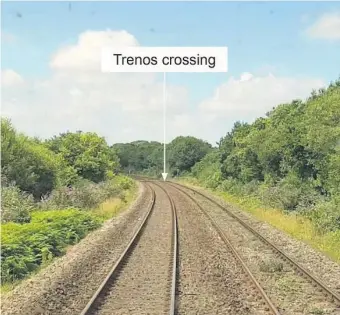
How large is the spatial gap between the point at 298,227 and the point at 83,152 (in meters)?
25.4

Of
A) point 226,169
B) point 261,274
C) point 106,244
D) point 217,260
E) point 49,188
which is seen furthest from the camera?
point 226,169

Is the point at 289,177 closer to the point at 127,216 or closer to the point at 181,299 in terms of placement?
the point at 127,216

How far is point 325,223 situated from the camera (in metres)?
22.3

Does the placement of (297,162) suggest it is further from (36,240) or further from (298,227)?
(36,240)

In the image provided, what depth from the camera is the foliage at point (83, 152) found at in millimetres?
44562

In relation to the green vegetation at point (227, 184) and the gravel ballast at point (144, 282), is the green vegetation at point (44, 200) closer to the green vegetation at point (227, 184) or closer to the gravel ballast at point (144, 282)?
the green vegetation at point (227, 184)

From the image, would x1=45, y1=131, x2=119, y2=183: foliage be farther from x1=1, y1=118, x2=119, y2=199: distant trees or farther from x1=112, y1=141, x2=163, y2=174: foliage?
x1=112, y1=141, x2=163, y2=174: foliage

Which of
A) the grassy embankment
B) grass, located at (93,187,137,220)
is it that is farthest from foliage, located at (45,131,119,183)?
the grassy embankment

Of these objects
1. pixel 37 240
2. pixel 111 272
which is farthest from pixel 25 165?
pixel 111 272

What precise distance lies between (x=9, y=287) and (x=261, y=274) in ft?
20.1

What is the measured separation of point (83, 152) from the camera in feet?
150

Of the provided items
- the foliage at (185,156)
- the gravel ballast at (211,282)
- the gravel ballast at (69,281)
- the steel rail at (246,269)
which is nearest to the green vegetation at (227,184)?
the gravel ballast at (69,281)

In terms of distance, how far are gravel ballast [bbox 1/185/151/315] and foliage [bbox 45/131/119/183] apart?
24417 mm

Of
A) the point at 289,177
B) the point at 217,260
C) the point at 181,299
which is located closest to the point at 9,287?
the point at 181,299
